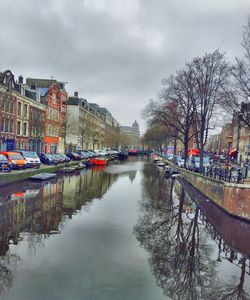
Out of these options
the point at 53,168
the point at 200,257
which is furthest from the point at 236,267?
the point at 53,168

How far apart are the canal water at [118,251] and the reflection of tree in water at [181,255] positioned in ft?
0.10

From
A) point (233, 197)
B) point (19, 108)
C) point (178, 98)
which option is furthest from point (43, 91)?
point (233, 197)

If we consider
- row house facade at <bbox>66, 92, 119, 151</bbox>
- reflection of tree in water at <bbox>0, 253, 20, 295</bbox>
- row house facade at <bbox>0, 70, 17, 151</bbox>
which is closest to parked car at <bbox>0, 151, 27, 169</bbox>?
row house facade at <bbox>0, 70, 17, 151</bbox>

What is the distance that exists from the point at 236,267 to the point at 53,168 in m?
25.2

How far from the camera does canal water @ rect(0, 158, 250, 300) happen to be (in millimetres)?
7371

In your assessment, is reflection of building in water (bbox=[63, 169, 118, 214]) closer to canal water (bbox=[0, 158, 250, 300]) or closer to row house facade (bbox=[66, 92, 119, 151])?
canal water (bbox=[0, 158, 250, 300])

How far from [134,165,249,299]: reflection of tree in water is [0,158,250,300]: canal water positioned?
0.03 metres

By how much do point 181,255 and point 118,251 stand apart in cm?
234

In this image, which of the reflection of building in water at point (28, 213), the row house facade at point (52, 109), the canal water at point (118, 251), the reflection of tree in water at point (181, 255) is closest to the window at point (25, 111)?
the row house facade at point (52, 109)

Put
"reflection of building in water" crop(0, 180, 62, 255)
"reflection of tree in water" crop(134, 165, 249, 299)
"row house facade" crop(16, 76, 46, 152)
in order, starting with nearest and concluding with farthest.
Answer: "reflection of tree in water" crop(134, 165, 249, 299) → "reflection of building in water" crop(0, 180, 62, 255) → "row house facade" crop(16, 76, 46, 152)

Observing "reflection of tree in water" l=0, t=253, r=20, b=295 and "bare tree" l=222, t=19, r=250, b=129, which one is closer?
"reflection of tree in water" l=0, t=253, r=20, b=295

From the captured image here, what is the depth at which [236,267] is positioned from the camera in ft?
30.6

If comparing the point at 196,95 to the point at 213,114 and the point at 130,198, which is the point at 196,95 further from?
the point at 130,198

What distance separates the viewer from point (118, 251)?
9.95m
